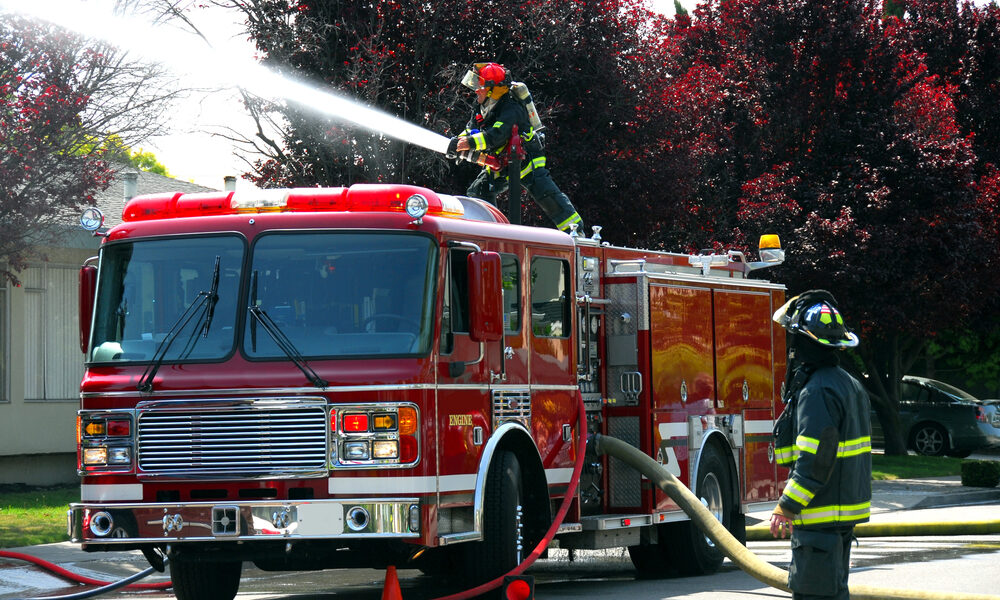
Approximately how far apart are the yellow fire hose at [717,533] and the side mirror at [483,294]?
6.93 ft

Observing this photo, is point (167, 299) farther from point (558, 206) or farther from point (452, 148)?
point (558, 206)

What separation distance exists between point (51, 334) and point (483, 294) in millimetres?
12299

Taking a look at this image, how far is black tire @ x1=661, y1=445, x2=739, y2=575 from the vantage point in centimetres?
1184

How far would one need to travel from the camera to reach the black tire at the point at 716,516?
11836 millimetres

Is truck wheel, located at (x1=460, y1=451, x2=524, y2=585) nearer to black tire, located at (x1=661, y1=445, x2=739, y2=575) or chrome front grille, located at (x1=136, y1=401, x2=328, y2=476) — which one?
chrome front grille, located at (x1=136, y1=401, x2=328, y2=476)

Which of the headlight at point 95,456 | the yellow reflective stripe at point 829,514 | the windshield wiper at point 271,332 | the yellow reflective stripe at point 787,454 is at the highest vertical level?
the windshield wiper at point 271,332

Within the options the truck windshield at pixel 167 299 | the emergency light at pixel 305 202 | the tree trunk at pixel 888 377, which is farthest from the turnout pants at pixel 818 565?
the tree trunk at pixel 888 377

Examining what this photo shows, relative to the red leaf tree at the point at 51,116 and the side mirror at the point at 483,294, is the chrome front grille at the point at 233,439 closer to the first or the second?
the side mirror at the point at 483,294

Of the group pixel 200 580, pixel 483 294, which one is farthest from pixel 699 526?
pixel 200 580

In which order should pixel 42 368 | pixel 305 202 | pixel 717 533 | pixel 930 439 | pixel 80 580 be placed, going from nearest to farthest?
1. pixel 305 202
2. pixel 717 533
3. pixel 80 580
4. pixel 42 368
5. pixel 930 439

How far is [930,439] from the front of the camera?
29.1m

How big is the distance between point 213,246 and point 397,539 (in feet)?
7.11

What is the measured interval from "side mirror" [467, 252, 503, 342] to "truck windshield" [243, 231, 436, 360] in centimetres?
26

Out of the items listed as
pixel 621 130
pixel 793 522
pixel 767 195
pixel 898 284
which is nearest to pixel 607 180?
pixel 621 130
